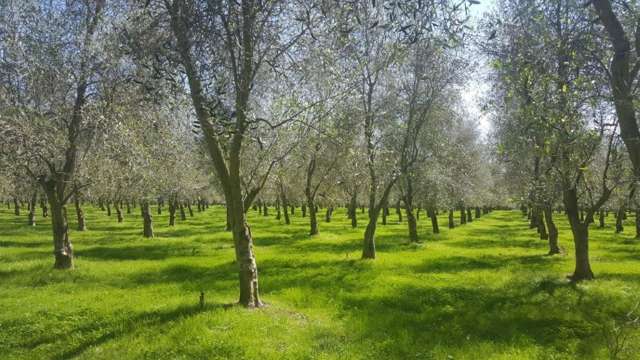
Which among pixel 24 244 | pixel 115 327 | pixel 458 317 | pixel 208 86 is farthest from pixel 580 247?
pixel 24 244

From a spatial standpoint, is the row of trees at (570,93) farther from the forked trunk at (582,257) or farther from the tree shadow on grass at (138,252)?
the tree shadow on grass at (138,252)

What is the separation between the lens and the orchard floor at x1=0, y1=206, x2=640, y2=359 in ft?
45.2

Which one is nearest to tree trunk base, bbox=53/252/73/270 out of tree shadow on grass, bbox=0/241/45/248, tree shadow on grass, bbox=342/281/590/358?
tree shadow on grass, bbox=0/241/45/248

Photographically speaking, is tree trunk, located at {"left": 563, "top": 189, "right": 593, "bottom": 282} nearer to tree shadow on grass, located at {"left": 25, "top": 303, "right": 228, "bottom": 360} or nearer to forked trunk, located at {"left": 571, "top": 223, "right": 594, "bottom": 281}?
forked trunk, located at {"left": 571, "top": 223, "right": 594, "bottom": 281}

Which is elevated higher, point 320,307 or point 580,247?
point 580,247

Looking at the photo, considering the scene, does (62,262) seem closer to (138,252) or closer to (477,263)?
(138,252)

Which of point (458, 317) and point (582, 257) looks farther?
point (582, 257)

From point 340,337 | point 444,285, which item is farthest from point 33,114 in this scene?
point 444,285

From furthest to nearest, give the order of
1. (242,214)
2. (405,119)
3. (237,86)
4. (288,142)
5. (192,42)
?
(405,119)
(288,142)
(242,214)
(237,86)
(192,42)

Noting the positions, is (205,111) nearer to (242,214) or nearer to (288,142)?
(242,214)

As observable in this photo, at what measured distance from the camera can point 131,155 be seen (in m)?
22.8

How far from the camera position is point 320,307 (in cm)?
1872

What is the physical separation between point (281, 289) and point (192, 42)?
12207 mm

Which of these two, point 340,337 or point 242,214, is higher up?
point 242,214
